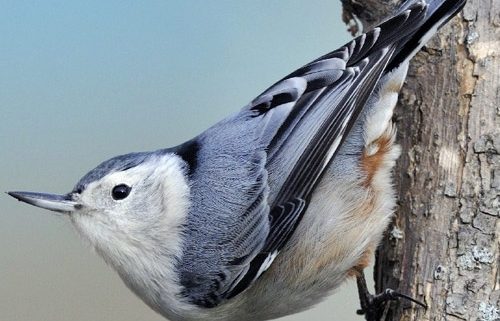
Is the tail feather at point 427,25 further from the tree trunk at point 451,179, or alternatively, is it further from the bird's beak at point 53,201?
the bird's beak at point 53,201

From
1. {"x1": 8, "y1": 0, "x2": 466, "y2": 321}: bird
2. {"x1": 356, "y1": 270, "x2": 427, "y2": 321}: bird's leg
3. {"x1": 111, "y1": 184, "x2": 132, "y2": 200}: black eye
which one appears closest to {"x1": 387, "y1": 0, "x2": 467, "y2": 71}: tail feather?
{"x1": 8, "y1": 0, "x2": 466, "y2": 321}: bird

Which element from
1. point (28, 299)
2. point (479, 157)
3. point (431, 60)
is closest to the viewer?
point (479, 157)

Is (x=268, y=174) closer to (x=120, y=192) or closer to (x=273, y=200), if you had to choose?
(x=273, y=200)

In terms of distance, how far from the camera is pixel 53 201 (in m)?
2.34

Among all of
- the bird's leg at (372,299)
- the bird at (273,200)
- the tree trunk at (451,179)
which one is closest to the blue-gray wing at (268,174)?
→ the bird at (273,200)

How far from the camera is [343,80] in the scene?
7.88 feet

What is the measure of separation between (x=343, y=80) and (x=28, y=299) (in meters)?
1.37

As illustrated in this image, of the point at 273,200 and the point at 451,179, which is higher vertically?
the point at 273,200

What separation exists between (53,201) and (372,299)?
891 mm

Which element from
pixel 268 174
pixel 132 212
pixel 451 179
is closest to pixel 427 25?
pixel 451 179

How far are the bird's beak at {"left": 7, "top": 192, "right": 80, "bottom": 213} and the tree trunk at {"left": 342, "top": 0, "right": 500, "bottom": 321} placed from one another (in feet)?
2.79

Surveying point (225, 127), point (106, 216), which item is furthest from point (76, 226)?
point (225, 127)

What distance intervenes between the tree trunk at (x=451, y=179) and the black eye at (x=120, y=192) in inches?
28.2

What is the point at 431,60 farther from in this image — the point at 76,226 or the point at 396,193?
the point at 76,226
